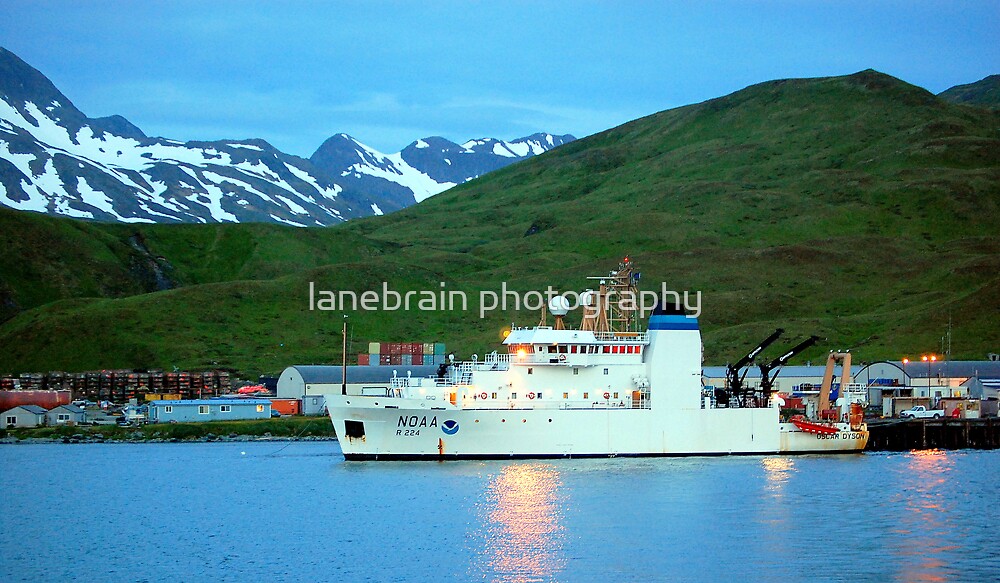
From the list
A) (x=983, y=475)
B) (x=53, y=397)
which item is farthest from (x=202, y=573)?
(x=53, y=397)

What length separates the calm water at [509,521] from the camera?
1567 inches

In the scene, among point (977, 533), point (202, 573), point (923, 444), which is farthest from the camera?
point (923, 444)

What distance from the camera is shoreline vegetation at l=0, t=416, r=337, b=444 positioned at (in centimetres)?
8981

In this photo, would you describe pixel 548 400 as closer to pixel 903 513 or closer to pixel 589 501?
pixel 589 501

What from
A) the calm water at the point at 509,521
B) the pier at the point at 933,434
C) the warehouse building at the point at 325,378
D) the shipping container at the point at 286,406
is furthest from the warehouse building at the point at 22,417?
the pier at the point at 933,434

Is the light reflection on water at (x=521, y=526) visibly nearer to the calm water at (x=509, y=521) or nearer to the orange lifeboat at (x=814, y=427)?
the calm water at (x=509, y=521)

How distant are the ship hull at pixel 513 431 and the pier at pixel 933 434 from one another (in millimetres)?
17045

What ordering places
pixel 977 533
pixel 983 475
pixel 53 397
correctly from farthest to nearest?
pixel 53 397
pixel 983 475
pixel 977 533

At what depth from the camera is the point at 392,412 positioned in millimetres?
64188

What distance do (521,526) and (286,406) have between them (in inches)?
2365

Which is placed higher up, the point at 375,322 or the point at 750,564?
the point at 375,322

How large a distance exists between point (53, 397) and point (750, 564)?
79666mm

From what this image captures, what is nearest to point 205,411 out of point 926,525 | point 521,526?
point 521,526

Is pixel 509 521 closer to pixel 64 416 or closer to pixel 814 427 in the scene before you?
pixel 814 427
